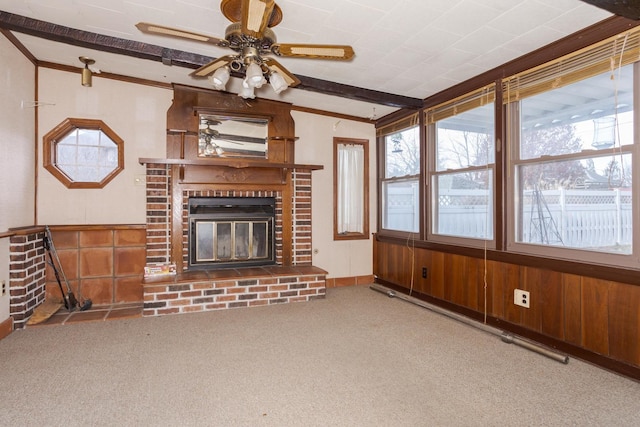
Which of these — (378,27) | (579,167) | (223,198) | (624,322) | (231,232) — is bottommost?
(624,322)

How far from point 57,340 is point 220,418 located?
1.94m

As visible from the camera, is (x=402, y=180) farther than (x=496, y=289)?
Yes

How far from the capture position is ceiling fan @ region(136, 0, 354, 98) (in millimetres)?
1949

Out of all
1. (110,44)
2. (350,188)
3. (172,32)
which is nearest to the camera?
(172,32)

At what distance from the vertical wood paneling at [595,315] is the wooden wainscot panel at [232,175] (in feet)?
10.6

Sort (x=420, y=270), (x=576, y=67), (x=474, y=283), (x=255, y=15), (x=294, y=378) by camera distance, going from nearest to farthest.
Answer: (x=255, y=15)
(x=294, y=378)
(x=576, y=67)
(x=474, y=283)
(x=420, y=270)

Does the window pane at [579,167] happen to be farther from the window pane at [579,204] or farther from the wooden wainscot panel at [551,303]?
the wooden wainscot panel at [551,303]

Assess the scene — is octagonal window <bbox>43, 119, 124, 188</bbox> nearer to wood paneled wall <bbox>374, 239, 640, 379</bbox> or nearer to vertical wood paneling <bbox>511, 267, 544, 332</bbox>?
wood paneled wall <bbox>374, 239, 640, 379</bbox>

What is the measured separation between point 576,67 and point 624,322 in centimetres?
179

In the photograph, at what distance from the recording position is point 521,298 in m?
2.96

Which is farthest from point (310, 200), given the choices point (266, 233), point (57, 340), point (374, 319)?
point (57, 340)

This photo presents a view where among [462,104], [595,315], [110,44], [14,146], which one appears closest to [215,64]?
[110,44]

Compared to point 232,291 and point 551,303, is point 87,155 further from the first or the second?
point 551,303

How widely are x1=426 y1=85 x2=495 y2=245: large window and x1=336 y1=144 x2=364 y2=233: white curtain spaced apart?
1.14m
